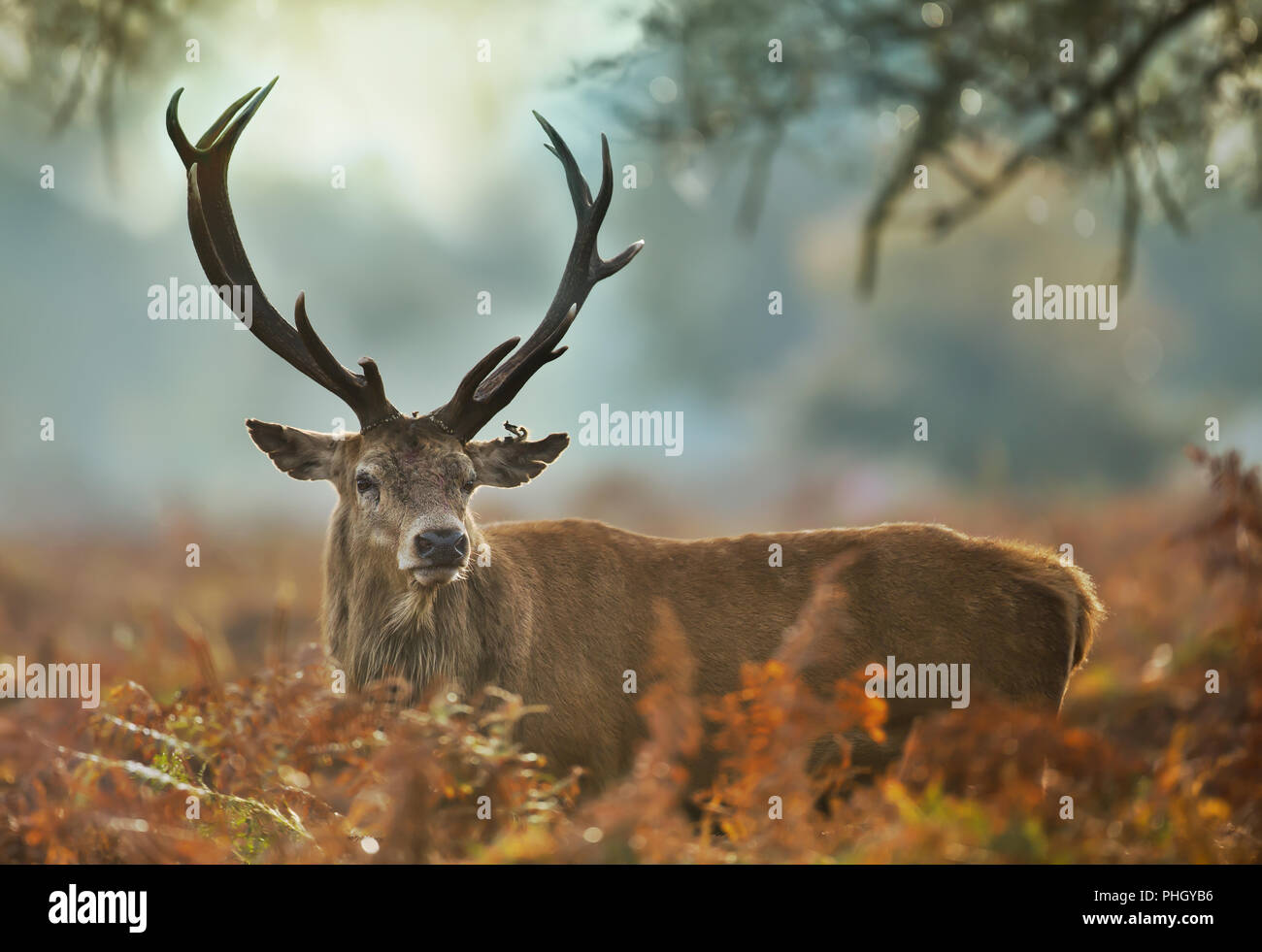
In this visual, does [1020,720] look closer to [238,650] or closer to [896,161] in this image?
[896,161]

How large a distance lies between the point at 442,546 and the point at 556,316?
173 cm

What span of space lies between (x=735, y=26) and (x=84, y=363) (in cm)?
3859

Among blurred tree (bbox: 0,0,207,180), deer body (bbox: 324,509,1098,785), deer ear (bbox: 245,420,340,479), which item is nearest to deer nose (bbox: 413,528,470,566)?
deer body (bbox: 324,509,1098,785)

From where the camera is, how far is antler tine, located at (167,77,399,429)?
245 inches

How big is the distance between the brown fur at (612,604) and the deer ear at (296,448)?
0.01m

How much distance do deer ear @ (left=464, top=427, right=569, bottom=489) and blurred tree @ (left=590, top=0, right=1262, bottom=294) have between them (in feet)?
12.3

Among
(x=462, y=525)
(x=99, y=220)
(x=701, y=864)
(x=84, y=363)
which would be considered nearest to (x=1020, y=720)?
(x=701, y=864)

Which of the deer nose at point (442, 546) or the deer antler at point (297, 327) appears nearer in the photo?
the deer nose at point (442, 546)

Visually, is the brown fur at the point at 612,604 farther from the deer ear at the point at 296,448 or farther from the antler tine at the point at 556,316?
the antler tine at the point at 556,316

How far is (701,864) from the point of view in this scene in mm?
3668

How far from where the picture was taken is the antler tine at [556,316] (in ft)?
20.9

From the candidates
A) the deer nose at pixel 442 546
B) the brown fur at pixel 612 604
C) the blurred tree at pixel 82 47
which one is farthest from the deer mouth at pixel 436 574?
the blurred tree at pixel 82 47

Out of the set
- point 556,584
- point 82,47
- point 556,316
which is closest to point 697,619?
point 556,584

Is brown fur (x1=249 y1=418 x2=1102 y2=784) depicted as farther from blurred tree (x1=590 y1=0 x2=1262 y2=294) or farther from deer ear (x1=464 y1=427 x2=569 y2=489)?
blurred tree (x1=590 y1=0 x2=1262 y2=294)
